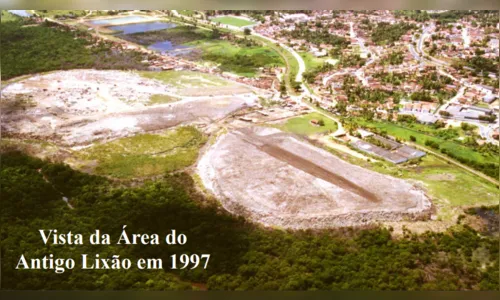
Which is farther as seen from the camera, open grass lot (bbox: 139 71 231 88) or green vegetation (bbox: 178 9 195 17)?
open grass lot (bbox: 139 71 231 88)

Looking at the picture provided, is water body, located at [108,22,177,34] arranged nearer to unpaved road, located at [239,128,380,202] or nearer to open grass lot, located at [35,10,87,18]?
open grass lot, located at [35,10,87,18]

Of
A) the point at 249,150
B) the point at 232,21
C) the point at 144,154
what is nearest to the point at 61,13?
the point at 144,154

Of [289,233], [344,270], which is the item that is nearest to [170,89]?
[289,233]

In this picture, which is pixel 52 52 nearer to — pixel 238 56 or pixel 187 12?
pixel 187 12

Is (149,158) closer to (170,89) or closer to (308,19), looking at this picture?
(170,89)

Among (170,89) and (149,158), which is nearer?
(149,158)

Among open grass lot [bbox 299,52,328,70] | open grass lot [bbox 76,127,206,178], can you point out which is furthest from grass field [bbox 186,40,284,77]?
open grass lot [bbox 76,127,206,178]
